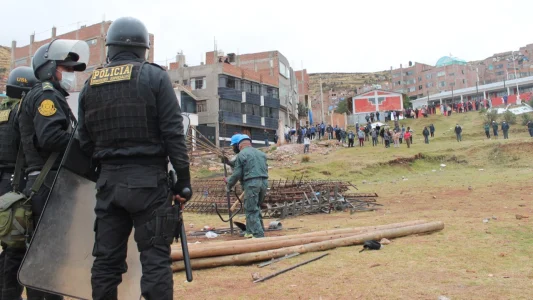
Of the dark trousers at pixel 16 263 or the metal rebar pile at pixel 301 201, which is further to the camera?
the metal rebar pile at pixel 301 201

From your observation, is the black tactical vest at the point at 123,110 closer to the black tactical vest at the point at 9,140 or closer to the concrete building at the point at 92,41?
the black tactical vest at the point at 9,140

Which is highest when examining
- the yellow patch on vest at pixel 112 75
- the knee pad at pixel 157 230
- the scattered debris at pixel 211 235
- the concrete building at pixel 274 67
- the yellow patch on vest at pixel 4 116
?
the concrete building at pixel 274 67

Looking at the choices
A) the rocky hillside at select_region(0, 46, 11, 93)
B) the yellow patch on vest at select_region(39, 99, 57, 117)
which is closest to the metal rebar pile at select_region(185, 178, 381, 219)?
the yellow patch on vest at select_region(39, 99, 57, 117)

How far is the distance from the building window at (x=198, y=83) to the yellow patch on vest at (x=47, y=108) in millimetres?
42755

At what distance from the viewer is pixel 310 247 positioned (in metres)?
5.54

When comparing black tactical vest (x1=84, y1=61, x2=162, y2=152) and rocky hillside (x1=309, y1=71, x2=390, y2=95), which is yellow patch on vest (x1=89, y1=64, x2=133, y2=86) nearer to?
black tactical vest (x1=84, y1=61, x2=162, y2=152)

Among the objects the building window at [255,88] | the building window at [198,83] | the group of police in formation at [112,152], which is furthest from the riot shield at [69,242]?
the building window at [255,88]

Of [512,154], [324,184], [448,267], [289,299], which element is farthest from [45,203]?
[512,154]

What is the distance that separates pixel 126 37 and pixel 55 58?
90 centimetres

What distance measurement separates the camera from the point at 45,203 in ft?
10.6

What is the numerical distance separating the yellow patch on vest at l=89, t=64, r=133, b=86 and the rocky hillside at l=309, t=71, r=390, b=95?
122 m

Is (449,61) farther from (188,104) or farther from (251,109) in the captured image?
(188,104)

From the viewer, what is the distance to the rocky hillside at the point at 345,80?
12800cm

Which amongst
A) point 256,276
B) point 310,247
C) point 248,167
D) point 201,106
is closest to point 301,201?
point 248,167
